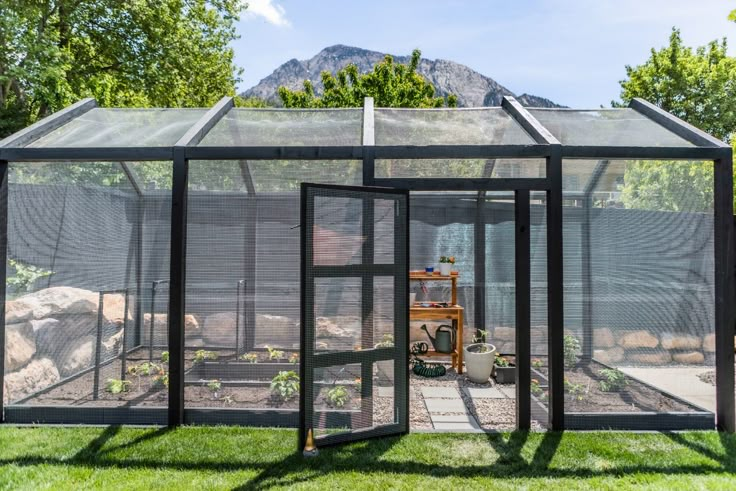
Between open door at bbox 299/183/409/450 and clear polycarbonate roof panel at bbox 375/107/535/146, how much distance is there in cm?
72

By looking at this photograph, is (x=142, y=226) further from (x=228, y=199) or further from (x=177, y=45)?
(x=177, y=45)

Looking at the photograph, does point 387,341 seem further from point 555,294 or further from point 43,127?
point 43,127

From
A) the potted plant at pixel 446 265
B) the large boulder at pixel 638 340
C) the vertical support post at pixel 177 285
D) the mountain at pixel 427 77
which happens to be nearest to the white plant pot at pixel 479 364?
the potted plant at pixel 446 265

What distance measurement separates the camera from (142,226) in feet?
12.2

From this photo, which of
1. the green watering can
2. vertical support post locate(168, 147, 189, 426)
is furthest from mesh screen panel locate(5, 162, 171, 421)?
the green watering can

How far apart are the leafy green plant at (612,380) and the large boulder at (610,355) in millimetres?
70

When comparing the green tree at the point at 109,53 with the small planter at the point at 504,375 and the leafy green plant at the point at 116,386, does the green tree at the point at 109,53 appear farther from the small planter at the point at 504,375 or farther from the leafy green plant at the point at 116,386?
the small planter at the point at 504,375

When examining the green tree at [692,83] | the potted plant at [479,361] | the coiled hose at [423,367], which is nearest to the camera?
the potted plant at [479,361]

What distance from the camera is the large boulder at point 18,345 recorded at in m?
3.67

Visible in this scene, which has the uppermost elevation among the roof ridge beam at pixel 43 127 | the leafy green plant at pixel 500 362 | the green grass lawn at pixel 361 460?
the roof ridge beam at pixel 43 127

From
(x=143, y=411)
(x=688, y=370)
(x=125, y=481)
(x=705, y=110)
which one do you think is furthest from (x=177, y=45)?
(x=705, y=110)

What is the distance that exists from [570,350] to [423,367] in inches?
78.2

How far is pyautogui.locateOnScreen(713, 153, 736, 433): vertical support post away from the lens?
3.55m

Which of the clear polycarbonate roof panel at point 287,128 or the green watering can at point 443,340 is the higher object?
the clear polycarbonate roof panel at point 287,128
